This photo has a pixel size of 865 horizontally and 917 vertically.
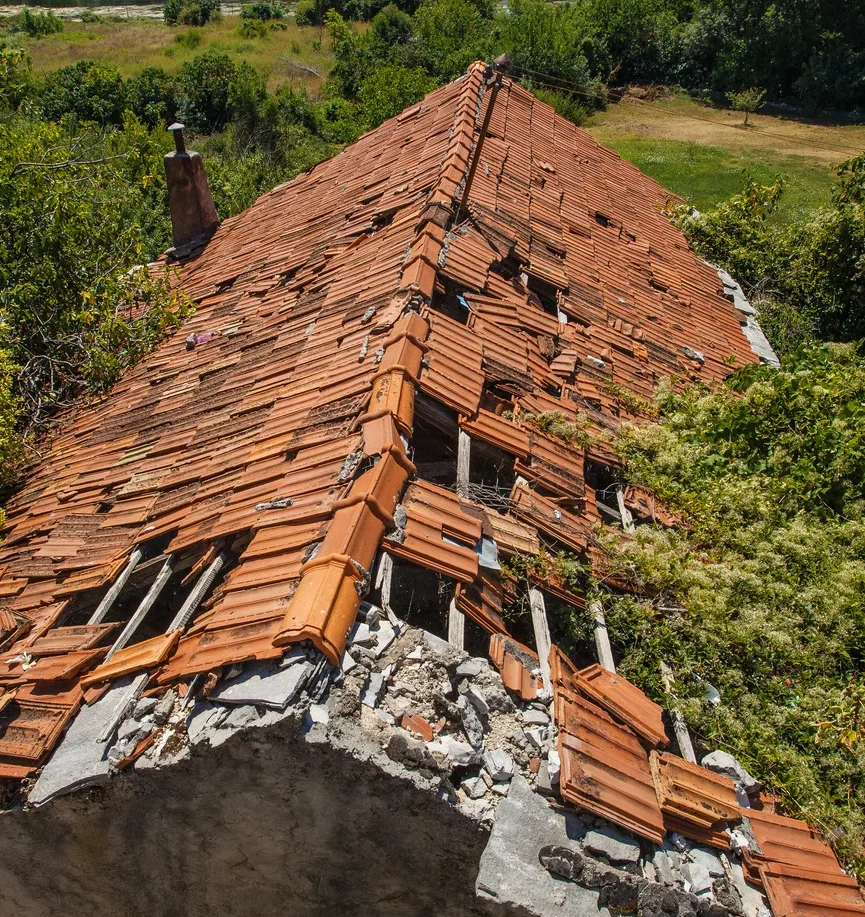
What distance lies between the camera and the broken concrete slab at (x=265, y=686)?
3248 millimetres

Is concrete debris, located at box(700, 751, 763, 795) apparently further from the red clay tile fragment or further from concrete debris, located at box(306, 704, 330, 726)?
concrete debris, located at box(306, 704, 330, 726)

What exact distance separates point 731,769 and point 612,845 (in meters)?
1.01

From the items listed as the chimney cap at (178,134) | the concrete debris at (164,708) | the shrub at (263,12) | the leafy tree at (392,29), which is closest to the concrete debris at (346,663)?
the concrete debris at (164,708)

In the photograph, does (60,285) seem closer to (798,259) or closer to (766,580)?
(766,580)

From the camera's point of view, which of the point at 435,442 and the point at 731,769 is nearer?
the point at 731,769

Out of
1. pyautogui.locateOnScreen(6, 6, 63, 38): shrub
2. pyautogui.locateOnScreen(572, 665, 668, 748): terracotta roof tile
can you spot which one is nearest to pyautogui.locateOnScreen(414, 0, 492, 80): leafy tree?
pyautogui.locateOnScreen(6, 6, 63, 38): shrub

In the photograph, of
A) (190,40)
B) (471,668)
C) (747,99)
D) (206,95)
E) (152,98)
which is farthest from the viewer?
(190,40)

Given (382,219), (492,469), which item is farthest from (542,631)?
(382,219)

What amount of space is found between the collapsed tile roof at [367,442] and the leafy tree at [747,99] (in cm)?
3147

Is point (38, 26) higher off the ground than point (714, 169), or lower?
higher

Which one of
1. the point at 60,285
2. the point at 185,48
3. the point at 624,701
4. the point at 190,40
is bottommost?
the point at 624,701

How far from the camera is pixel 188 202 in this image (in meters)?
11.3

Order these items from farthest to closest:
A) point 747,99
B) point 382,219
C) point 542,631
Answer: point 747,99
point 382,219
point 542,631

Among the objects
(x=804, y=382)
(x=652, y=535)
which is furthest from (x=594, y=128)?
(x=652, y=535)
